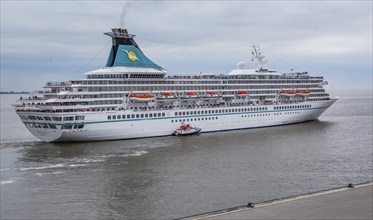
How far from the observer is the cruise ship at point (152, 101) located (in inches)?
1602

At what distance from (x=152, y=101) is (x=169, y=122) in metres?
Answer: 3.10

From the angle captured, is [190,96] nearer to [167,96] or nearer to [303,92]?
[167,96]

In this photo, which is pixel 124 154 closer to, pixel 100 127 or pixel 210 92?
pixel 100 127

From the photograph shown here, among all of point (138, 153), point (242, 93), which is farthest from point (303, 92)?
point (138, 153)

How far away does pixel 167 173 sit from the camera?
26.2 meters

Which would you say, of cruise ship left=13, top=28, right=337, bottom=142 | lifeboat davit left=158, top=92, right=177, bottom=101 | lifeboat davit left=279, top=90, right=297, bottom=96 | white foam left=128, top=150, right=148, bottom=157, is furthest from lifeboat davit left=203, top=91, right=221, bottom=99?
white foam left=128, top=150, right=148, bottom=157

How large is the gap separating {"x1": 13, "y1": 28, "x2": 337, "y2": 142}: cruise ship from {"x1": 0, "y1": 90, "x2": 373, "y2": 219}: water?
205 cm

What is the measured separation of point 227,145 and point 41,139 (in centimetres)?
1893

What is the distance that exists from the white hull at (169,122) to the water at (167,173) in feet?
4.15

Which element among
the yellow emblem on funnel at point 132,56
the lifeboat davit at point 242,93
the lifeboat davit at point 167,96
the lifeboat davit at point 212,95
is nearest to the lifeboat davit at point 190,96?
the lifeboat davit at point 212,95

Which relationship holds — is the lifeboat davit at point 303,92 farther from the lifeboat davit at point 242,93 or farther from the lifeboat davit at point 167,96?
the lifeboat davit at point 167,96

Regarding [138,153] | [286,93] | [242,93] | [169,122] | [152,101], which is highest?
[286,93]

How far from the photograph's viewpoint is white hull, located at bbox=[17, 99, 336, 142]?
4056cm

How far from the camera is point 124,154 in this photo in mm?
34125
